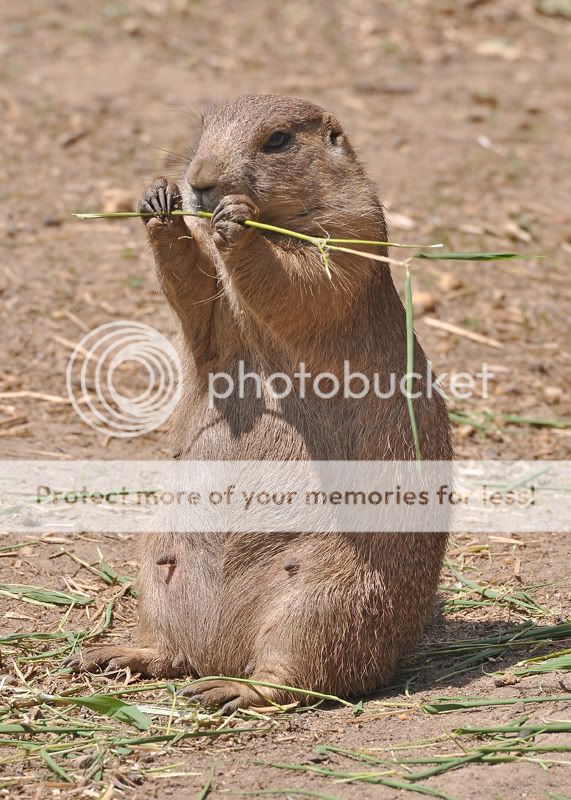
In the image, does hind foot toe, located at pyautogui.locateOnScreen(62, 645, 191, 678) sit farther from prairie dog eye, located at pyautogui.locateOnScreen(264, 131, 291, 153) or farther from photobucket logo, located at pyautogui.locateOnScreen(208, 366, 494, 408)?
prairie dog eye, located at pyautogui.locateOnScreen(264, 131, 291, 153)

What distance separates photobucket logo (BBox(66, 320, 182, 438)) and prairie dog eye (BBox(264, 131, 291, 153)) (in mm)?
2325

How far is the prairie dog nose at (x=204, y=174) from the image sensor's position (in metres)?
4.48

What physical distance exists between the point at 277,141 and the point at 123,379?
3022 millimetres

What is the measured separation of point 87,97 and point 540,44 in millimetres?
6099

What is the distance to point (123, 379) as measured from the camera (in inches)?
292

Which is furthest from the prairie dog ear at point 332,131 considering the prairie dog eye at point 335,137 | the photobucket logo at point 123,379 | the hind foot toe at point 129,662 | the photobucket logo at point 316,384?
the hind foot toe at point 129,662

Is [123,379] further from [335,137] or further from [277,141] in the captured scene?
[277,141]

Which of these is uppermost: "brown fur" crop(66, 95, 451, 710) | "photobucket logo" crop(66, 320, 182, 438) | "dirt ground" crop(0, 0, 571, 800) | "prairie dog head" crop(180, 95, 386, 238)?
"prairie dog head" crop(180, 95, 386, 238)

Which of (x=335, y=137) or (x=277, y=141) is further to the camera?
(x=335, y=137)

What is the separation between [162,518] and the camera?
16.1 ft

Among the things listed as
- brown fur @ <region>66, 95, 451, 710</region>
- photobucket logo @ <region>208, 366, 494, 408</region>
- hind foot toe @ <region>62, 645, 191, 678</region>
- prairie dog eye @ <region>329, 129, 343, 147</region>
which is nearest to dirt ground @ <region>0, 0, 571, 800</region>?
hind foot toe @ <region>62, 645, 191, 678</region>

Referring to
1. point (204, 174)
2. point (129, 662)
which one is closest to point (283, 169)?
point (204, 174)

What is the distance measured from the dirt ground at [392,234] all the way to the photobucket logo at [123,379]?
0.40 ft

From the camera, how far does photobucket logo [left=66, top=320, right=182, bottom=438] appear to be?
7.01 meters
